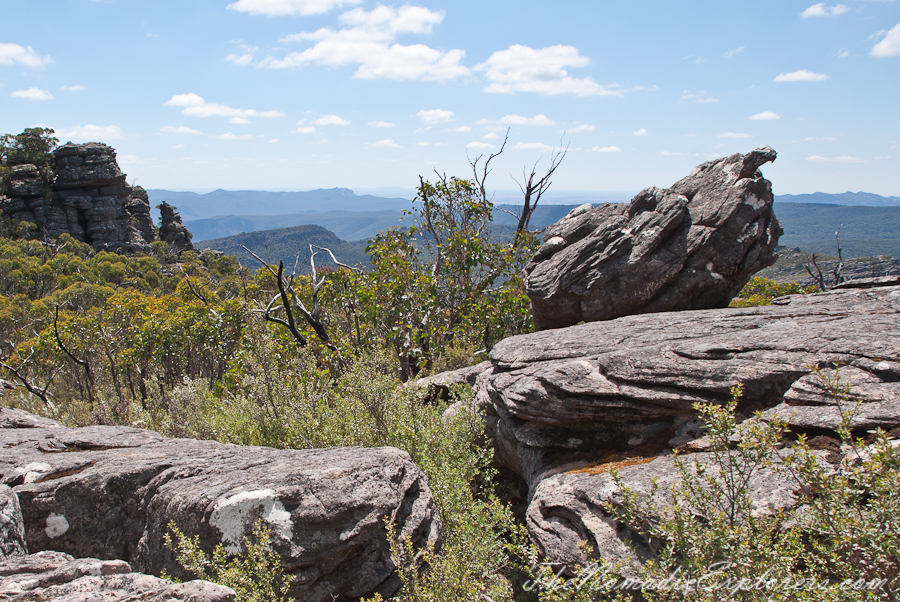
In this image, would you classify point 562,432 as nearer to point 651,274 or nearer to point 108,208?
point 651,274

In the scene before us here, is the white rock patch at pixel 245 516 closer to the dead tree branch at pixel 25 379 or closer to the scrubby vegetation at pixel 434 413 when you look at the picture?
the scrubby vegetation at pixel 434 413

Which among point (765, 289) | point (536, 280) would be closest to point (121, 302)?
point (536, 280)

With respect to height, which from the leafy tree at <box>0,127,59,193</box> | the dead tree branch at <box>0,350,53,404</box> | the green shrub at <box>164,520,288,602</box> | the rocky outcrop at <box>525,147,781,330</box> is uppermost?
the leafy tree at <box>0,127,59,193</box>

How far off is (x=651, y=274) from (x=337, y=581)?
728cm

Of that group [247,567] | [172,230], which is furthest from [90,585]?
[172,230]

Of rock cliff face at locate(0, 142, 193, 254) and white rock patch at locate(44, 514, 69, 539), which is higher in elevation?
rock cliff face at locate(0, 142, 193, 254)

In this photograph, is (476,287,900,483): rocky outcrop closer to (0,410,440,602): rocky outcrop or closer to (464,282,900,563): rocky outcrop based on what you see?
(464,282,900,563): rocky outcrop

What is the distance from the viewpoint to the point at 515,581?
626 centimetres

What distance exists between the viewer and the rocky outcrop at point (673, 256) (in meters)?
9.13

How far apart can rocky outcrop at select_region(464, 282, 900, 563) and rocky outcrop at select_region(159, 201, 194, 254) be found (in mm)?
102885

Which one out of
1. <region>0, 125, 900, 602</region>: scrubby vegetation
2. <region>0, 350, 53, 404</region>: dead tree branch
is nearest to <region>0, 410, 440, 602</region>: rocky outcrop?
<region>0, 125, 900, 602</region>: scrubby vegetation

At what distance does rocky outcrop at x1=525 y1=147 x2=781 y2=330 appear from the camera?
913cm

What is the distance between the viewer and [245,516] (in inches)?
172

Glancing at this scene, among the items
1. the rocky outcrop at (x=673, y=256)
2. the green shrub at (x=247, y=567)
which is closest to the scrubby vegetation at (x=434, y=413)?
the green shrub at (x=247, y=567)
